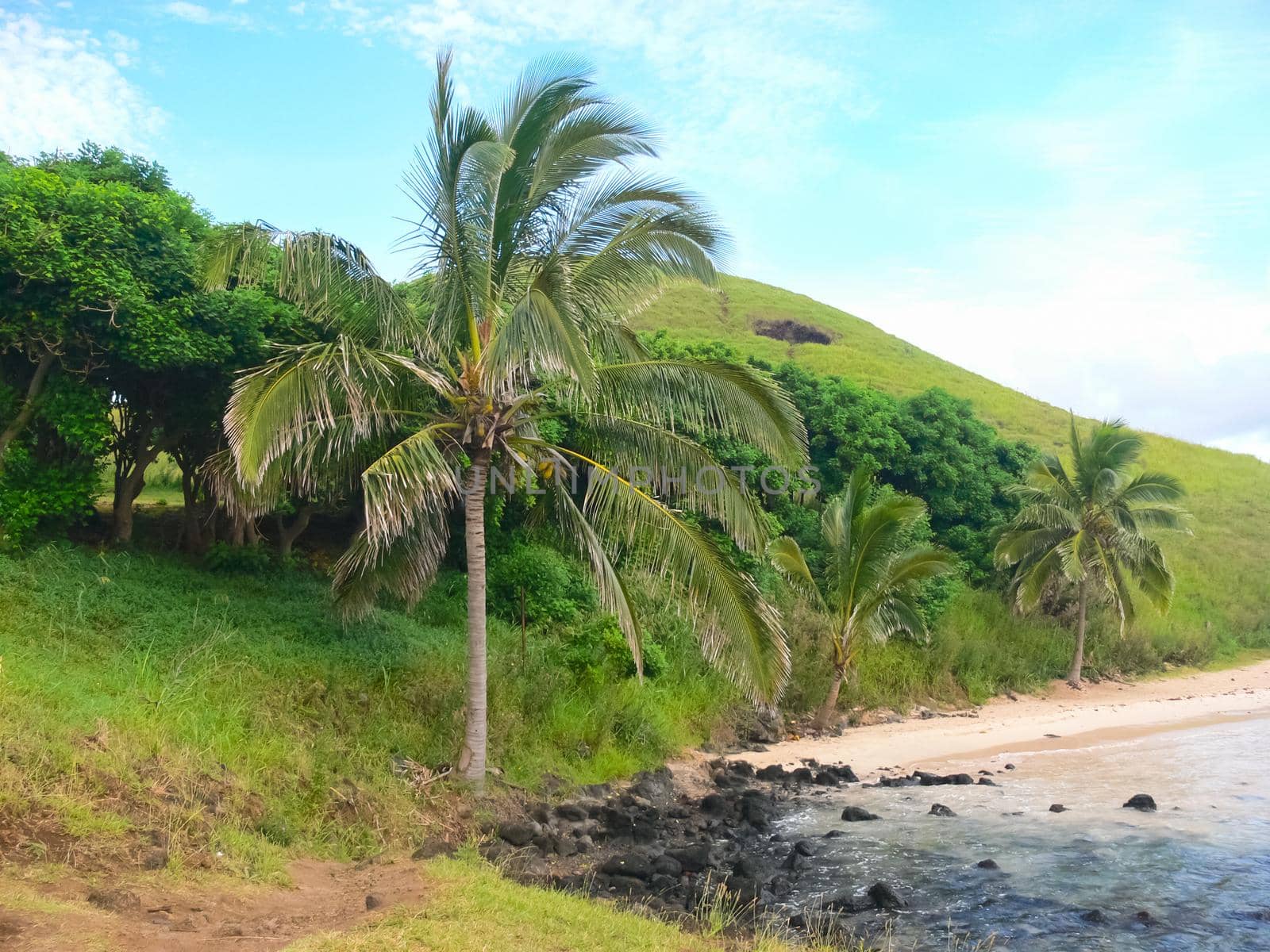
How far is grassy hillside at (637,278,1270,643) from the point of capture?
32719 millimetres

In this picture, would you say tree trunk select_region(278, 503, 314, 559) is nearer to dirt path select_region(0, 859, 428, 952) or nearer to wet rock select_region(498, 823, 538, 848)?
wet rock select_region(498, 823, 538, 848)

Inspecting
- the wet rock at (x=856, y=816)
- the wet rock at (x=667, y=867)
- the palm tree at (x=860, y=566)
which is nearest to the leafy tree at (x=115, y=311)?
the wet rock at (x=667, y=867)

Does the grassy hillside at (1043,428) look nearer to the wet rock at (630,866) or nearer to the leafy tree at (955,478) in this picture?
the leafy tree at (955,478)

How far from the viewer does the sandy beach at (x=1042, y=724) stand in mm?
17500

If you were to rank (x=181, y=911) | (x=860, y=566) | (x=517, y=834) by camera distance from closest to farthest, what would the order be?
1. (x=181, y=911)
2. (x=517, y=834)
3. (x=860, y=566)

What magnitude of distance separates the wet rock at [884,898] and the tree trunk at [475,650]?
15.6 ft

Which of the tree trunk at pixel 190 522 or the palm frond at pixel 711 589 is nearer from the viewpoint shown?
the palm frond at pixel 711 589

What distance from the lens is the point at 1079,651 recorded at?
Result: 24625mm

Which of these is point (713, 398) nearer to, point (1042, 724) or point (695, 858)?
point (695, 858)

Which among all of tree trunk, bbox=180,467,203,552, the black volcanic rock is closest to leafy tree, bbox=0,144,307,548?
tree trunk, bbox=180,467,203,552

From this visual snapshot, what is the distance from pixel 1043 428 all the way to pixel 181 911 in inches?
1956

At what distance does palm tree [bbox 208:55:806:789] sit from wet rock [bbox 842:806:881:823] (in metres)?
3.76

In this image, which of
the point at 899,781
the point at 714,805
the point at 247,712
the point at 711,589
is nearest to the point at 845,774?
the point at 899,781

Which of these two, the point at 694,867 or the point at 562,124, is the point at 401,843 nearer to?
the point at 694,867
